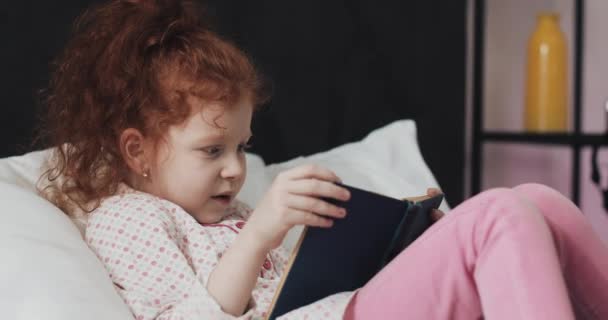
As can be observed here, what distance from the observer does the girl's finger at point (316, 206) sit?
2.69 ft

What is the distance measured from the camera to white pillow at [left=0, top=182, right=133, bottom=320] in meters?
0.83

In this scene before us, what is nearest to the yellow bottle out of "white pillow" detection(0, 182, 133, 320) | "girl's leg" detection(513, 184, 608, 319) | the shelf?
the shelf

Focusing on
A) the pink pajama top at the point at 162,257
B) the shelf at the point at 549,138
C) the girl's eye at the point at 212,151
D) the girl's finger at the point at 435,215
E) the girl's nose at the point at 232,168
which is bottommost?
the shelf at the point at 549,138

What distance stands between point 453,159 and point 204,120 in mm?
1072

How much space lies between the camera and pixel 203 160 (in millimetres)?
1092

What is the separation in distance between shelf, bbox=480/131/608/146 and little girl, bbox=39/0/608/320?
0.83 metres

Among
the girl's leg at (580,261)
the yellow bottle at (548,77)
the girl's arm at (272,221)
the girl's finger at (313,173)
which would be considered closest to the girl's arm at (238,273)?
the girl's arm at (272,221)

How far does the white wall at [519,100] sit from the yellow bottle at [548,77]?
0.17 meters

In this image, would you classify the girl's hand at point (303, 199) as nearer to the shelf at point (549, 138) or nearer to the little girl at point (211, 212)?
the little girl at point (211, 212)

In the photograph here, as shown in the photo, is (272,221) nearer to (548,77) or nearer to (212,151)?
(212,151)

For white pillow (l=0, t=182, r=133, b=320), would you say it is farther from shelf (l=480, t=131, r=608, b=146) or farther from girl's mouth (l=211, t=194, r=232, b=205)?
shelf (l=480, t=131, r=608, b=146)

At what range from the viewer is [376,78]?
1.85 meters

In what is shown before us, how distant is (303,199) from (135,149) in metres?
0.41

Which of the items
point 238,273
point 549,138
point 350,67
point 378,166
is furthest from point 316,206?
point 549,138
